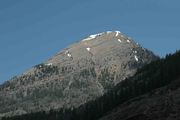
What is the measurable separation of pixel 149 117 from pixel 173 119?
5.81m

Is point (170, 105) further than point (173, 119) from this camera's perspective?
Yes

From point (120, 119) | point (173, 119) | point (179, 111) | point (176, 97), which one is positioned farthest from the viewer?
point (120, 119)

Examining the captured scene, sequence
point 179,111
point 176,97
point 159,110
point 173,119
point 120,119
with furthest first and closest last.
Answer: point 120,119 < point 176,97 < point 159,110 < point 179,111 < point 173,119

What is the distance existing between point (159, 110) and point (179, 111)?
20.3 ft

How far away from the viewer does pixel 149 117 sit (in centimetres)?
7894

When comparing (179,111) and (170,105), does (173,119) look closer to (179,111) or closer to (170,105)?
(179,111)

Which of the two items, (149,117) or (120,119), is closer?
(149,117)

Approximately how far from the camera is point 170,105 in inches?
3455

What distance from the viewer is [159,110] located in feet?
277

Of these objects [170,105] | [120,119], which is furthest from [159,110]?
[120,119]

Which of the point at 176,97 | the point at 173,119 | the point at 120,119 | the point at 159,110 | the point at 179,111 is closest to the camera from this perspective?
the point at 173,119

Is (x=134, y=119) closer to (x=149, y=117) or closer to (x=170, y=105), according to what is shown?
(x=149, y=117)

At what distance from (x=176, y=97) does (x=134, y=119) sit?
19753 millimetres

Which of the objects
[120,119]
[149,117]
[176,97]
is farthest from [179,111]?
[120,119]
